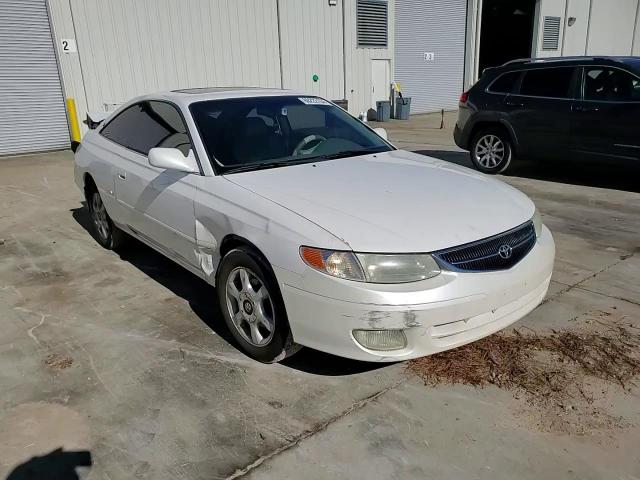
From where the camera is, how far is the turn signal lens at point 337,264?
2.65 metres

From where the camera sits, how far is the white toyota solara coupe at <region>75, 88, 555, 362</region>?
8.76ft

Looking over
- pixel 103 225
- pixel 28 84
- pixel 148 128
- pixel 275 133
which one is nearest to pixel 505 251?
pixel 275 133

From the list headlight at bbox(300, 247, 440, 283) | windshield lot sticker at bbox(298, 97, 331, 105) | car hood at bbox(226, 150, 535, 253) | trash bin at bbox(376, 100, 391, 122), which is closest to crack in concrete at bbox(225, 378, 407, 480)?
headlight at bbox(300, 247, 440, 283)

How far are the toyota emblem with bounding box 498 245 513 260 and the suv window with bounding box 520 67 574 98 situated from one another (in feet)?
18.8

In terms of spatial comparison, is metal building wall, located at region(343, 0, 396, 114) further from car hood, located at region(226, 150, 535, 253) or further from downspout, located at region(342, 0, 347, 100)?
car hood, located at region(226, 150, 535, 253)

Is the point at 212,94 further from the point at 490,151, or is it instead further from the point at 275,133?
the point at 490,151

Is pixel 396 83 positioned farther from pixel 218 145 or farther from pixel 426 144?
pixel 218 145

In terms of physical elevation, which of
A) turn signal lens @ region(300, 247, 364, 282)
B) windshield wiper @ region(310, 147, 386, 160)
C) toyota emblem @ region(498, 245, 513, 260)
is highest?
windshield wiper @ region(310, 147, 386, 160)

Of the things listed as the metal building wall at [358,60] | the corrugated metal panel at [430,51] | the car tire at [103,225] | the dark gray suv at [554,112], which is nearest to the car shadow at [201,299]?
the car tire at [103,225]

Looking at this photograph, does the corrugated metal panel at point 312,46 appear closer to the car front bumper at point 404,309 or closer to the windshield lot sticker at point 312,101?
the windshield lot sticker at point 312,101

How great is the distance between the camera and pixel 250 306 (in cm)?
322

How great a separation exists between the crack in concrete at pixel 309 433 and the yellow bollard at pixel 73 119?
11.7 metres

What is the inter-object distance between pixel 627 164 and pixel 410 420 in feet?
19.7

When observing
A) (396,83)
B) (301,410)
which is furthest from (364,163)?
(396,83)
